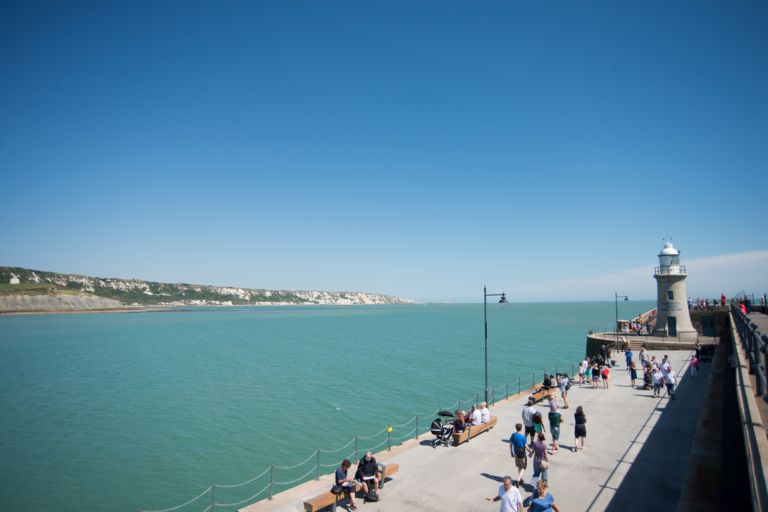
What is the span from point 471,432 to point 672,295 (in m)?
33.2

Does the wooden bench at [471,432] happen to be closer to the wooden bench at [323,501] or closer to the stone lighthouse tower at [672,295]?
the wooden bench at [323,501]

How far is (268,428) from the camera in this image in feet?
81.1

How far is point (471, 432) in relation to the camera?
1582 centimetres

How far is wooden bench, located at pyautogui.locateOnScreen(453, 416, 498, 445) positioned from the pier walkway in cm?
20

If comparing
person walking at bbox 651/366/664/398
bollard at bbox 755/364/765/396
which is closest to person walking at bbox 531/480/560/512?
bollard at bbox 755/364/765/396

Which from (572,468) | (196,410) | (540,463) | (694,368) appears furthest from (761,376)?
(196,410)

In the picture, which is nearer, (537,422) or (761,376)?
(761,376)

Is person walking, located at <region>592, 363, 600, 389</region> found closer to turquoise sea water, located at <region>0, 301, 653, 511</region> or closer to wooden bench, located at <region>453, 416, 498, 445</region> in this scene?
turquoise sea water, located at <region>0, 301, 653, 511</region>

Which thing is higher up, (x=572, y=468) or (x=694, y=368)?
(x=694, y=368)

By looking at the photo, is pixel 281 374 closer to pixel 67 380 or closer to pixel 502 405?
pixel 67 380

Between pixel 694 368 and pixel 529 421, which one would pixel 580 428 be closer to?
pixel 529 421

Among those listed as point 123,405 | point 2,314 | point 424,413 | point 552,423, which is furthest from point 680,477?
point 2,314

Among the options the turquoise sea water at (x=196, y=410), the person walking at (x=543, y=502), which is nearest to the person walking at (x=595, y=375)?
the turquoise sea water at (x=196, y=410)

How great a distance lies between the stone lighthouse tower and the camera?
3953cm
